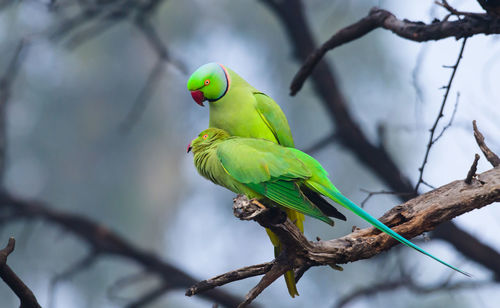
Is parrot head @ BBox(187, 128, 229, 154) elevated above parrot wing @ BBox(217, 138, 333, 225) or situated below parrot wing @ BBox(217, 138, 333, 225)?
above

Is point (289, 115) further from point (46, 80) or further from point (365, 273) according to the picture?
point (46, 80)

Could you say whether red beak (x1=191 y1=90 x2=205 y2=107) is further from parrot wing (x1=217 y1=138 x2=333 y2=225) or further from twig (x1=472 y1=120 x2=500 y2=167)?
twig (x1=472 y1=120 x2=500 y2=167)

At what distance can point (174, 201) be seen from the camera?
664cm

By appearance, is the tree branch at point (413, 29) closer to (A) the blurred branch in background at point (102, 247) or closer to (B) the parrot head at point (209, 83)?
(B) the parrot head at point (209, 83)

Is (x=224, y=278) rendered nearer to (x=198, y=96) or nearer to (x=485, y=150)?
(x=198, y=96)

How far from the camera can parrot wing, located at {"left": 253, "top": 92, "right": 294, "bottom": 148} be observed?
1.75 metres

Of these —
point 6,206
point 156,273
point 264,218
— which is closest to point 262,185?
point 264,218

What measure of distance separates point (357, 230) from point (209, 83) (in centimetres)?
66

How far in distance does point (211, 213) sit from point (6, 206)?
86.6 inches


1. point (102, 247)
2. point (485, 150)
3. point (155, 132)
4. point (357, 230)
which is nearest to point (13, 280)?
point (357, 230)

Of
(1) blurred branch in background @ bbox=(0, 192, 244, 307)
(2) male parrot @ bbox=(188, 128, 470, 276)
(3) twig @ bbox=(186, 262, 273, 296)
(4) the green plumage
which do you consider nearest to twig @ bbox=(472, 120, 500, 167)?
(2) male parrot @ bbox=(188, 128, 470, 276)

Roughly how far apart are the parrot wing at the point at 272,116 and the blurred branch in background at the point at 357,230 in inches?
18.9

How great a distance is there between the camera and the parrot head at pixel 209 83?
1.68 metres

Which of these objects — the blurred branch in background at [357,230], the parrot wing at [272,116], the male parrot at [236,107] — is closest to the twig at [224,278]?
the blurred branch in background at [357,230]
